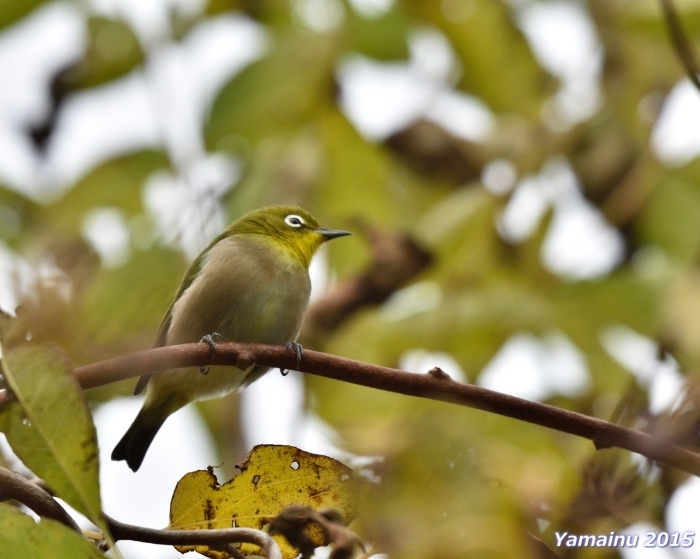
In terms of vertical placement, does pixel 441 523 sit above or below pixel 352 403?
above

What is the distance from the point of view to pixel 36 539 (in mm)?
1731

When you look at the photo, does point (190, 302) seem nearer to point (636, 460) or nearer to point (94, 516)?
point (636, 460)

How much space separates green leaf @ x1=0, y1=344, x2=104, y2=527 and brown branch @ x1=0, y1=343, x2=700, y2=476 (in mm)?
167

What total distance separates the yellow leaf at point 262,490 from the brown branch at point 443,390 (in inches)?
9.3

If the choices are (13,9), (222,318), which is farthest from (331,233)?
(13,9)

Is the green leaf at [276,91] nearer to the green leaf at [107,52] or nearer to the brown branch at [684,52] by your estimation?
the green leaf at [107,52]

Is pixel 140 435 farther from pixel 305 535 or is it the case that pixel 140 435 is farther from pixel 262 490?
pixel 305 535

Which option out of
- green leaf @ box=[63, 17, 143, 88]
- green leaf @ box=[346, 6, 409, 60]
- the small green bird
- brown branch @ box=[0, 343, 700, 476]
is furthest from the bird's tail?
brown branch @ box=[0, 343, 700, 476]

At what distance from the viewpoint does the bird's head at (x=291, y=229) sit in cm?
529

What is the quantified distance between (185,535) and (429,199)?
4.41m

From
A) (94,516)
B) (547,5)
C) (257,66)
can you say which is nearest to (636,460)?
(94,516)

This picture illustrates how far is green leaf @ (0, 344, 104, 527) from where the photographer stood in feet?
6.09

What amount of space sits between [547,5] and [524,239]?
168cm

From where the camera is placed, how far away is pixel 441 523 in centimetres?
204
